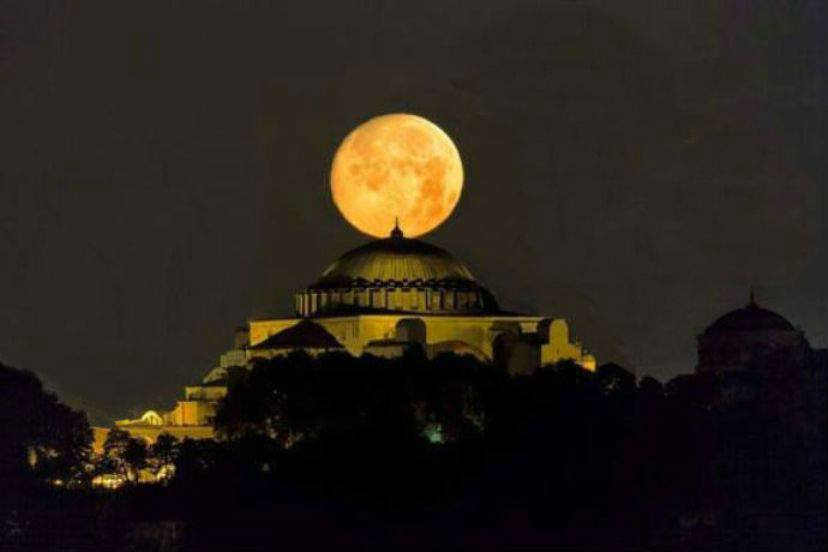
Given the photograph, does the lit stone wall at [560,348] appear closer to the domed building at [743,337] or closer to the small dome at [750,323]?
the domed building at [743,337]

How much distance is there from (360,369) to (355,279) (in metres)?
20.4

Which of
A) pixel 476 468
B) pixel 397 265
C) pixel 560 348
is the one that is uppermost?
pixel 397 265

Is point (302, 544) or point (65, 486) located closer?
point (302, 544)

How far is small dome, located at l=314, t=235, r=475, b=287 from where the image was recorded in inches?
6914

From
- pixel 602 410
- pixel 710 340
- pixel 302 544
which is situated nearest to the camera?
pixel 302 544

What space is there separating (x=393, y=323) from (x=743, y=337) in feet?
67.4

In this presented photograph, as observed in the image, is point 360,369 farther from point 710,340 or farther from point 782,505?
point 710,340

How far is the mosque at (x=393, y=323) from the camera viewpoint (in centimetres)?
17038

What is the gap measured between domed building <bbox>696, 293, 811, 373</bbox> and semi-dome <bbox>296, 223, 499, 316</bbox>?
12.9 m

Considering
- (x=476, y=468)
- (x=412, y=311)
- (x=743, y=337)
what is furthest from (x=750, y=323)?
(x=476, y=468)

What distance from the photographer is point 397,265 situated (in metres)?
176

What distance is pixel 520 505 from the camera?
14012 cm

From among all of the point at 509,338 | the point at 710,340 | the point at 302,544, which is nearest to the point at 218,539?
the point at 302,544

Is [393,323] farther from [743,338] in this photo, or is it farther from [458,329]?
[743,338]
